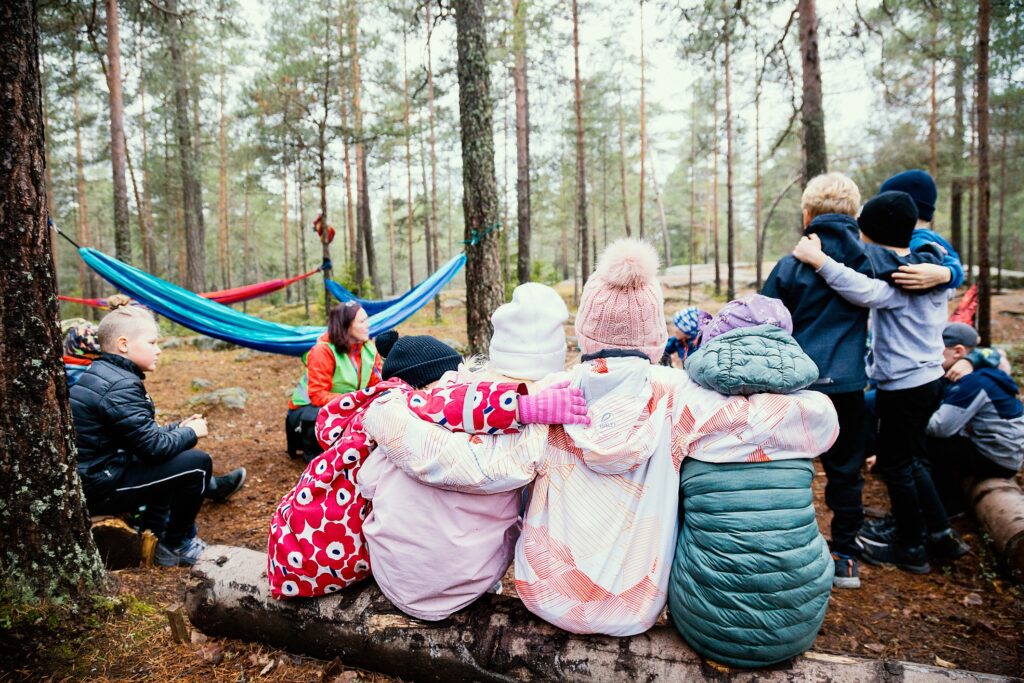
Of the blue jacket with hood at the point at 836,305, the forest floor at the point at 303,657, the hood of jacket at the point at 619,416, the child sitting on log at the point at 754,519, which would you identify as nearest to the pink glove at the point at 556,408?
the hood of jacket at the point at 619,416

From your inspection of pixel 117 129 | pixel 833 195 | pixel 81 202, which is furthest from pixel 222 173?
pixel 833 195

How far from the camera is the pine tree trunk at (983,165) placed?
14.3ft

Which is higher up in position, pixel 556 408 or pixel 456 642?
pixel 556 408

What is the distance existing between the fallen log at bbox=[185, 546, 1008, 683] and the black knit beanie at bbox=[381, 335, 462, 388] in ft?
1.96

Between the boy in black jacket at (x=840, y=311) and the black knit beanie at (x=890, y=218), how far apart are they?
0.05 m

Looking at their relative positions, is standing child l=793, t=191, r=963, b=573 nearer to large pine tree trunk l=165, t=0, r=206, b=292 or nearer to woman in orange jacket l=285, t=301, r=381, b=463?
woman in orange jacket l=285, t=301, r=381, b=463

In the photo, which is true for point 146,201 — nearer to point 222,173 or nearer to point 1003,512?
point 222,173

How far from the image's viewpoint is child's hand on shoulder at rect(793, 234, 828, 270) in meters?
1.85

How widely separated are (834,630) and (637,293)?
4.92ft

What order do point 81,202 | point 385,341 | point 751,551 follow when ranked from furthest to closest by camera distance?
point 81,202
point 385,341
point 751,551

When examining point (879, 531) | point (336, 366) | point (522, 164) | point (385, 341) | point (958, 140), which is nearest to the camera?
point (385, 341)

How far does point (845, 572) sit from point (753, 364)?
141 centimetres

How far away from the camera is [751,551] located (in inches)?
43.9

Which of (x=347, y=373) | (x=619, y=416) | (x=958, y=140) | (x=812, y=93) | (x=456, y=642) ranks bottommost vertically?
(x=456, y=642)
